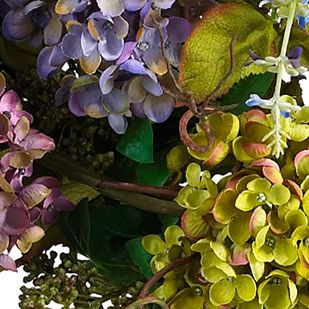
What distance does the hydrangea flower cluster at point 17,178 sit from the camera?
640mm

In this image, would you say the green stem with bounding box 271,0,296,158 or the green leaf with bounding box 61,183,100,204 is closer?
the green stem with bounding box 271,0,296,158

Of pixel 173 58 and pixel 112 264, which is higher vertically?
pixel 173 58

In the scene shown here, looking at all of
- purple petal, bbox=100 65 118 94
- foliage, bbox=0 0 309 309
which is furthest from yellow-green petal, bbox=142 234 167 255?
purple petal, bbox=100 65 118 94

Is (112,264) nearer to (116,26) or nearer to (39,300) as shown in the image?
(39,300)

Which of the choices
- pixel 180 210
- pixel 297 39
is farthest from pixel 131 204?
pixel 297 39

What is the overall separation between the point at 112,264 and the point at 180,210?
0.29ft

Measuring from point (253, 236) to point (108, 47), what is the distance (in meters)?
0.15

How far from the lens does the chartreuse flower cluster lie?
0.61m

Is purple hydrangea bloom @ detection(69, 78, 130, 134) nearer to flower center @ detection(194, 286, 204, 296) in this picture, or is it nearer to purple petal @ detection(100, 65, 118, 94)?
purple petal @ detection(100, 65, 118, 94)

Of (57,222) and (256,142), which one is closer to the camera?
(256,142)

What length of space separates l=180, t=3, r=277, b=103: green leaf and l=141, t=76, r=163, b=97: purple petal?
16mm

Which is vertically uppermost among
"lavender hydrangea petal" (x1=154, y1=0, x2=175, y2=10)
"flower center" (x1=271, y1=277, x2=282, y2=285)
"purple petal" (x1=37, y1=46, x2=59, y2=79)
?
"lavender hydrangea petal" (x1=154, y1=0, x2=175, y2=10)

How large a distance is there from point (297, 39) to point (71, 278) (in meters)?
0.23

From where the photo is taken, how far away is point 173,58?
2.26 feet
